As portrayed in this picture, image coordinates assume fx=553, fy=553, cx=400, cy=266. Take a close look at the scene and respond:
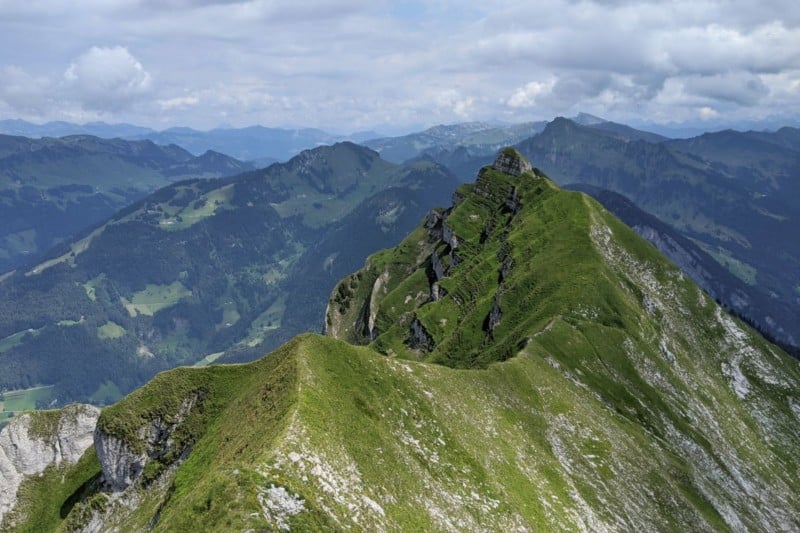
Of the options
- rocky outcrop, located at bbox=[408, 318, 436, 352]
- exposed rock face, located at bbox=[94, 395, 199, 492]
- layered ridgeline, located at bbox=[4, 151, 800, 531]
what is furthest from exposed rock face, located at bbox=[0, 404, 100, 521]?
rocky outcrop, located at bbox=[408, 318, 436, 352]

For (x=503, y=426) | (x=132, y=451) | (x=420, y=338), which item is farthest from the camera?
(x=420, y=338)

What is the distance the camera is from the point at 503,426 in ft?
288

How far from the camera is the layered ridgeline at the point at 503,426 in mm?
56312

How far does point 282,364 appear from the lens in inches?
2842

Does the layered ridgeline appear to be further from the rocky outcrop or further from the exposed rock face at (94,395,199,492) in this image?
the rocky outcrop

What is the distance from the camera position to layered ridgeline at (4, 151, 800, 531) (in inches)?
2217

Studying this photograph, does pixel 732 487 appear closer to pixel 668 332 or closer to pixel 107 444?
pixel 668 332

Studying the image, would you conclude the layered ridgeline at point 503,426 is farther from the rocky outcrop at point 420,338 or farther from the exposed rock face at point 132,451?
the rocky outcrop at point 420,338

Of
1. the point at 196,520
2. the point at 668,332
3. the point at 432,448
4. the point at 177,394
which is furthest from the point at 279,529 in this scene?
the point at 668,332

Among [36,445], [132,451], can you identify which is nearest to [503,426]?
[132,451]

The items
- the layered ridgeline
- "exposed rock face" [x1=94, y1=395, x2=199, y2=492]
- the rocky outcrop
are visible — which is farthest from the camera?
the rocky outcrop

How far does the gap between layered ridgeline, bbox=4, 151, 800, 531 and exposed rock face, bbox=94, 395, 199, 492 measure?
1.00 feet

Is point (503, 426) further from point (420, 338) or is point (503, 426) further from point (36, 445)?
point (420, 338)

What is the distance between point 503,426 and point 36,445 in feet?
269
